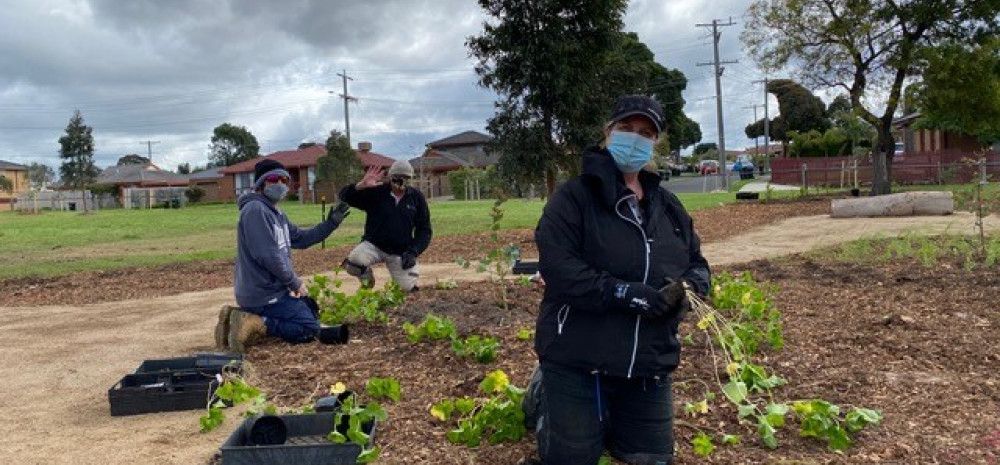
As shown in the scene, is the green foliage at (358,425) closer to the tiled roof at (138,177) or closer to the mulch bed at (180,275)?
the mulch bed at (180,275)

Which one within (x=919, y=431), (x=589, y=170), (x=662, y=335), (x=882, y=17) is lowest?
(x=919, y=431)

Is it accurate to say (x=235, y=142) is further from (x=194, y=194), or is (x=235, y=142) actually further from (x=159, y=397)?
(x=159, y=397)

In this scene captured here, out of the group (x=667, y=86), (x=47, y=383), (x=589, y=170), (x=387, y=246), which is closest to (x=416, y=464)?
(x=589, y=170)

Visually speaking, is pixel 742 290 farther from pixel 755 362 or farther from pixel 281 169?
pixel 281 169

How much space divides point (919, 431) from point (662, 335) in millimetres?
1448

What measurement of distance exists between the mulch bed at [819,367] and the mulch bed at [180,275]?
481 centimetres

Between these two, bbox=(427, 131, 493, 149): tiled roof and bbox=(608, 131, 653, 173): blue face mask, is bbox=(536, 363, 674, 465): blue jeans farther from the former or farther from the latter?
bbox=(427, 131, 493, 149): tiled roof

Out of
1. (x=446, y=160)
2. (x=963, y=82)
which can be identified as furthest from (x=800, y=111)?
(x=963, y=82)

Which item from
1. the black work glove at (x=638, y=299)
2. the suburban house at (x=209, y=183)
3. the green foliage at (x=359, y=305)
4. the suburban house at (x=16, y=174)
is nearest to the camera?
the black work glove at (x=638, y=299)

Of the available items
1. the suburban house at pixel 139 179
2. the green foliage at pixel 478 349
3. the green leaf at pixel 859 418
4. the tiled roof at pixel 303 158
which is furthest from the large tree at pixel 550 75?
the suburban house at pixel 139 179

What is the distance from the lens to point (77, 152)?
54969 millimetres

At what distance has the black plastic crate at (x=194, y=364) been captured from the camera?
559 cm

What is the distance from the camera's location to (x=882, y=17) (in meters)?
27.6

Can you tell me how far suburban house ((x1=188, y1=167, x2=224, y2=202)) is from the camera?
244ft
